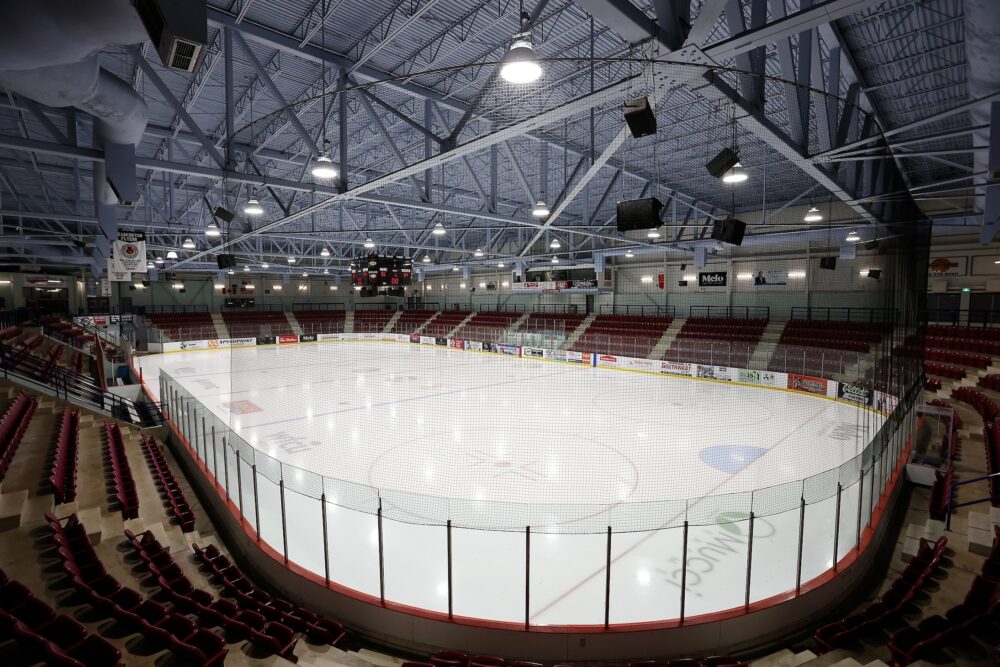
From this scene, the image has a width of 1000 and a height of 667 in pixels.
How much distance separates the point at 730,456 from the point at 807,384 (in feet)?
28.7

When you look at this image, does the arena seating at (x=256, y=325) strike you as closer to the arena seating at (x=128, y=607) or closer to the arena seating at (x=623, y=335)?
the arena seating at (x=623, y=335)

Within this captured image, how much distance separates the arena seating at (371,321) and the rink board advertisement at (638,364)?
0.73 metres

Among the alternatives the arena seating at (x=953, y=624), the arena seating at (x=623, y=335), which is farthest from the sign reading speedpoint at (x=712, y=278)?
the arena seating at (x=953, y=624)

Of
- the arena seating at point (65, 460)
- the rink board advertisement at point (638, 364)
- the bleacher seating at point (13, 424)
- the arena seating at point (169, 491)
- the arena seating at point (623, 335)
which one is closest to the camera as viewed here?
the arena seating at point (65, 460)

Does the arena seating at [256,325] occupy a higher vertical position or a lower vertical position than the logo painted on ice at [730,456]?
higher

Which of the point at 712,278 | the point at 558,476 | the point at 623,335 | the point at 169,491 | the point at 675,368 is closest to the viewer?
the point at 169,491

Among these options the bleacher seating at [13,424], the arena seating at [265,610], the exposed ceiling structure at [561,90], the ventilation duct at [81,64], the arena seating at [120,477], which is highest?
the exposed ceiling structure at [561,90]

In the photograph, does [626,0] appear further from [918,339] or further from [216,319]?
[216,319]

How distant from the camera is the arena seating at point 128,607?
12.4 ft

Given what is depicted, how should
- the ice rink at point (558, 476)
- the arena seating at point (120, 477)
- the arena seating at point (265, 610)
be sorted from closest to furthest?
the arena seating at point (265, 610) < the ice rink at point (558, 476) < the arena seating at point (120, 477)

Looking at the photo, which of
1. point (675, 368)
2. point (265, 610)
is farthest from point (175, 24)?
point (675, 368)

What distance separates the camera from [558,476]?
345 inches

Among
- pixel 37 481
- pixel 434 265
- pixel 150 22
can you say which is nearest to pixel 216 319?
pixel 434 265

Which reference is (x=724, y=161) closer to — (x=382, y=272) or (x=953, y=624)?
(x=953, y=624)
